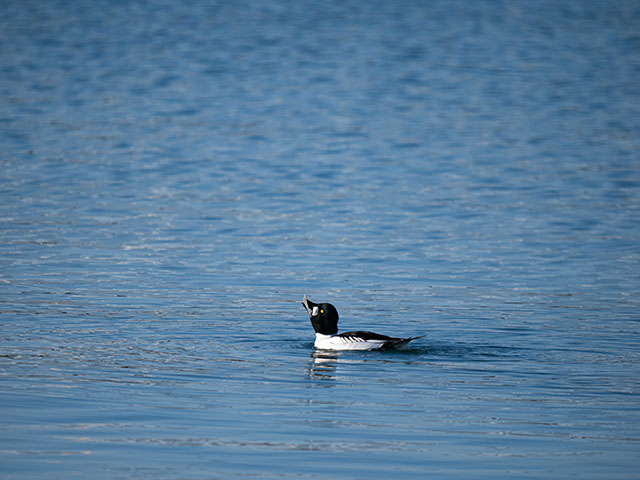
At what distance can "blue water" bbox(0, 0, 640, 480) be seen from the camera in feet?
37.8

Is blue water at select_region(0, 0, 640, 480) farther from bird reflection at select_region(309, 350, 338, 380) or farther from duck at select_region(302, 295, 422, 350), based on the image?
duck at select_region(302, 295, 422, 350)

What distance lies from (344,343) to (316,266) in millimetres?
6860

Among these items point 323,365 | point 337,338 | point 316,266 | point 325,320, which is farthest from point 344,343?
point 316,266

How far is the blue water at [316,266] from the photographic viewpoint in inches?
453

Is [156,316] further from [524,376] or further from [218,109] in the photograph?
[218,109]

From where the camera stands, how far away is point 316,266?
74.7 ft

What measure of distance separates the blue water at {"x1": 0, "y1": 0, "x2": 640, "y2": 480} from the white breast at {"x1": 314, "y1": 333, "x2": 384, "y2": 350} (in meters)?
0.14

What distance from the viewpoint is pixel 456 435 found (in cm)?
1168

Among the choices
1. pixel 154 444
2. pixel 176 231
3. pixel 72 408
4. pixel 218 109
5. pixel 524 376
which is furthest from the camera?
pixel 218 109

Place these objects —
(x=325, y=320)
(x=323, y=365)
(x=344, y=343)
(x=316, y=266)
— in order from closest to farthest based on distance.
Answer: (x=323, y=365) → (x=344, y=343) → (x=325, y=320) → (x=316, y=266)

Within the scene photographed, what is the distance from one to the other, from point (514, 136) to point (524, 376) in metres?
30.6

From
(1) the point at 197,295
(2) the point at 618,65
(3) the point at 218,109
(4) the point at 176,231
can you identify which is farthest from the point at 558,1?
(1) the point at 197,295

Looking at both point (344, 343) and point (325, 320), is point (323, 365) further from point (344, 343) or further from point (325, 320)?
point (325, 320)

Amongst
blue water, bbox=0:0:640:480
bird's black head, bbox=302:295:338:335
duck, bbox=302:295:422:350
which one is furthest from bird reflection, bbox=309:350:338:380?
bird's black head, bbox=302:295:338:335
